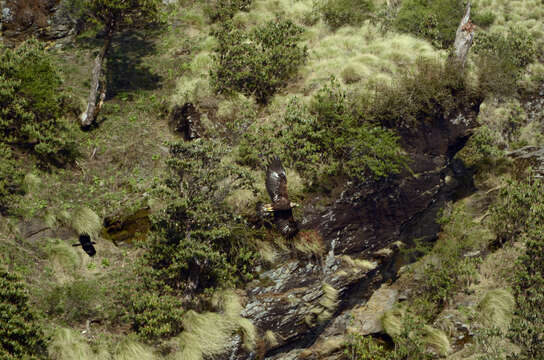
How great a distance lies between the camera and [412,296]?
15.0 m

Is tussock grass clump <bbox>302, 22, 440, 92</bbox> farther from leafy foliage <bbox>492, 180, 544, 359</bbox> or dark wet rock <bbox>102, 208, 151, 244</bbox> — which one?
dark wet rock <bbox>102, 208, 151, 244</bbox>

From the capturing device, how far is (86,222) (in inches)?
512

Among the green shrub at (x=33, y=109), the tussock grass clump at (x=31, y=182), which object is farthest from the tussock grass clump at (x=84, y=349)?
the green shrub at (x=33, y=109)

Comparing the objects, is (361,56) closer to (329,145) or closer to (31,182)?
(329,145)

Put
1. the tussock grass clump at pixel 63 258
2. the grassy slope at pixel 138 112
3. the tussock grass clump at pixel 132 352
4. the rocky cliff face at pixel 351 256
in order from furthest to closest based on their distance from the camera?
the rocky cliff face at pixel 351 256
the tussock grass clump at pixel 63 258
the grassy slope at pixel 138 112
the tussock grass clump at pixel 132 352

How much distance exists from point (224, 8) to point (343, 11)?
238 inches

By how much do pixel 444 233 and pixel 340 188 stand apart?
576 cm

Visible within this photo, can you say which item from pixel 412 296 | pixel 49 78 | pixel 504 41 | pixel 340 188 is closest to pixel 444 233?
pixel 412 296

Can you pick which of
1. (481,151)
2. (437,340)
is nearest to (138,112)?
(437,340)

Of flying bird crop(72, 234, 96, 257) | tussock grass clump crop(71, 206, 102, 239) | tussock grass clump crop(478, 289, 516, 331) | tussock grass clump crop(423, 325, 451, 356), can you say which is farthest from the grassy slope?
tussock grass clump crop(423, 325, 451, 356)

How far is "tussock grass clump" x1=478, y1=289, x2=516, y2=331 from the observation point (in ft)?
43.2

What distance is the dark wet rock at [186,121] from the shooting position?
51.6 feet

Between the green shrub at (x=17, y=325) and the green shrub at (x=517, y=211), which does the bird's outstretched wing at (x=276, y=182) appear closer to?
the green shrub at (x=17, y=325)

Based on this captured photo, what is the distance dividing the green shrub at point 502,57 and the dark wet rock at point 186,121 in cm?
1125
